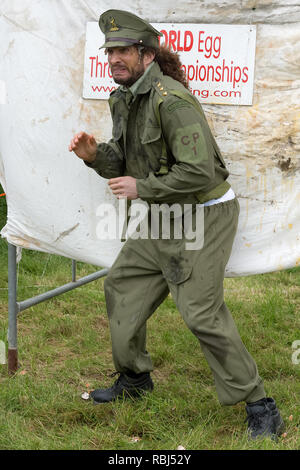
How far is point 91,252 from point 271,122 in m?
1.15

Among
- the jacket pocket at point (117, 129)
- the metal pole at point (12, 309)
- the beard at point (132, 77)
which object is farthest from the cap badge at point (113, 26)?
the metal pole at point (12, 309)

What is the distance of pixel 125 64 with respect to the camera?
3139mm

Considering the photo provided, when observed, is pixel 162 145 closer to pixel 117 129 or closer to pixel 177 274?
pixel 117 129

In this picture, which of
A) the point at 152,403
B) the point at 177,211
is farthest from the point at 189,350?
the point at 177,211

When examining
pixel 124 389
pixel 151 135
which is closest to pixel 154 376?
pixel 124 389

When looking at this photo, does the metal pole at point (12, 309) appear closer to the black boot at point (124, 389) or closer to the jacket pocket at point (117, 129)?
the black boot at point (124, 389)

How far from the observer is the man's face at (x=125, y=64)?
10.3ft

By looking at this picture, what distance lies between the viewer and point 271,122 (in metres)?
3.50

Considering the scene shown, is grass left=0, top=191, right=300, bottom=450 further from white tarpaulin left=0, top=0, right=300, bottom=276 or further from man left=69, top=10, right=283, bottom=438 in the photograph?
white tarpaulin left=0, top=0, right=300, bottom=276

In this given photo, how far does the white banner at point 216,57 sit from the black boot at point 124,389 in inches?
55.6

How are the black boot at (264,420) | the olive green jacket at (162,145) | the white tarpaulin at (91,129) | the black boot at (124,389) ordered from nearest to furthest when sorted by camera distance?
the olive green jacket at (162,145) → the black boot at (264,420) → the white tarpaulin at (91,129) → the black boot at (124,389)

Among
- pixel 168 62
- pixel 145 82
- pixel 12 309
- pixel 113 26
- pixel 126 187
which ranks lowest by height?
pixel 12 309

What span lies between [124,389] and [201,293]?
0.77 metres

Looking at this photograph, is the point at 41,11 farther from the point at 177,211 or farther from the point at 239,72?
the point at 177,211
